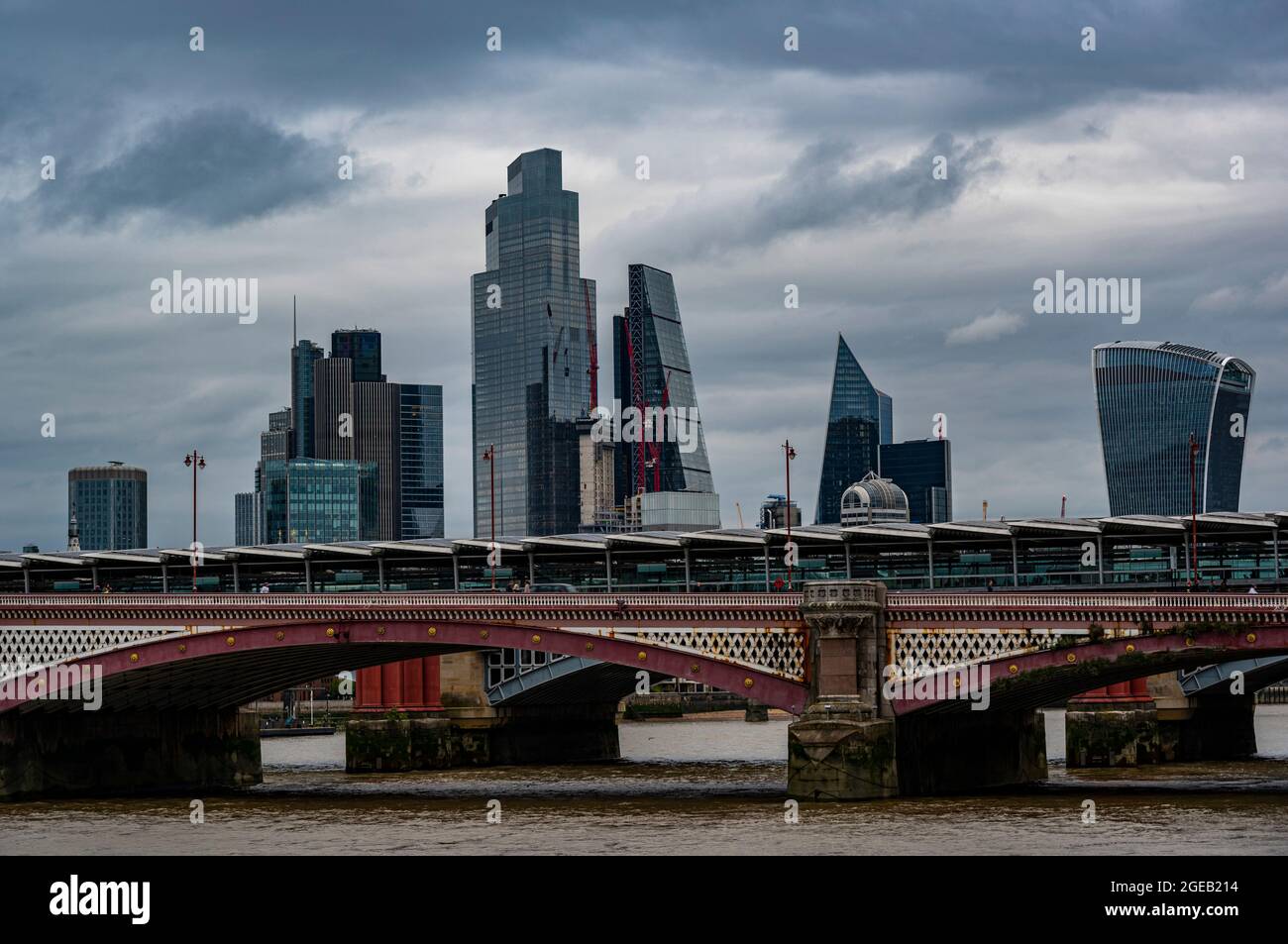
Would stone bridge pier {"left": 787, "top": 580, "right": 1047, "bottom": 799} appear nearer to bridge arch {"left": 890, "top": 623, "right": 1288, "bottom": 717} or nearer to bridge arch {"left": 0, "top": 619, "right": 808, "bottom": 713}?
bridge arch {"left": 890, "top": 623, "right": 1288, "bottom": 717}

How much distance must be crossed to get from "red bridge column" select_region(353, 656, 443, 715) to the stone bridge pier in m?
41.5

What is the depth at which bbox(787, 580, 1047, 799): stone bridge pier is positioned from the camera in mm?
71812

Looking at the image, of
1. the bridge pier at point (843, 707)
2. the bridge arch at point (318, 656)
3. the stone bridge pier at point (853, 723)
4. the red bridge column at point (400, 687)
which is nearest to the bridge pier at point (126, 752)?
the bridge arch at point (318, 656)

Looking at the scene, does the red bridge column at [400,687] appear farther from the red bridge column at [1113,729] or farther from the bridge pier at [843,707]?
the bridge pier at [843,707]

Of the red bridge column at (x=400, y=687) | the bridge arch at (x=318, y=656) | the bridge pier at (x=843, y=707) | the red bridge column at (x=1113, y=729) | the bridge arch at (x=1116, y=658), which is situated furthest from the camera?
the red bridge column at (x=400, y=687)

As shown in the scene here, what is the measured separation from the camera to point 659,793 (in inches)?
3381

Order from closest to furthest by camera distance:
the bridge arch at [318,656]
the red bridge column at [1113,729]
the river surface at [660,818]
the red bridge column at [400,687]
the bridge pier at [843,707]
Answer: the river surface at [660,818]
the bridge pier at [843,707]
the bridge arch at [318,656]
the red bridge column at [1113,729]
the red bridge column at [400,687]

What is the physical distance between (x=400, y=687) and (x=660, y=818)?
43.8 metres

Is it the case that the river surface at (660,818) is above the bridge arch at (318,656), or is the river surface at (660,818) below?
below

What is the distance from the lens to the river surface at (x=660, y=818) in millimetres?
61875

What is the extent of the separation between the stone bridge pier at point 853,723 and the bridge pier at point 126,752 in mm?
32052

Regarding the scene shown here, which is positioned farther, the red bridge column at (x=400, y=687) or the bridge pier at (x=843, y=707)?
the red bridge column at (x=400, y=687)

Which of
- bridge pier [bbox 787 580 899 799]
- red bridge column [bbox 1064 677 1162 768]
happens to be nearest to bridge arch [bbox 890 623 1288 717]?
bridge pier [bbox 787 580 899 799]

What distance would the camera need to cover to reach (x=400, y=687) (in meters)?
114
